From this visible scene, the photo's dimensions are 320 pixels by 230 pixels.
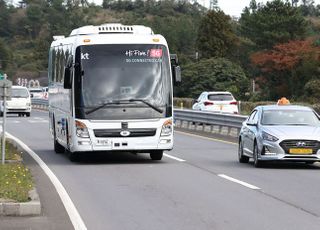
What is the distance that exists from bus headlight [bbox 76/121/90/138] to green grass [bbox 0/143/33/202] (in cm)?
222

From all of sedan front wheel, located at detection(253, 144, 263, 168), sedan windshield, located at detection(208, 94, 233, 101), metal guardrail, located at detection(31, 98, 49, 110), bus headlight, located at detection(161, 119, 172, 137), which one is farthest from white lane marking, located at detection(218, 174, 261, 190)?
metal guardrail, located at detection(31, 98, 49, 110)

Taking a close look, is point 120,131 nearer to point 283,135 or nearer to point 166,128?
point 166,128

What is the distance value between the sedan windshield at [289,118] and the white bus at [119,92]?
2.27 meters

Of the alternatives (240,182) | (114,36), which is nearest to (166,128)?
(114,36)

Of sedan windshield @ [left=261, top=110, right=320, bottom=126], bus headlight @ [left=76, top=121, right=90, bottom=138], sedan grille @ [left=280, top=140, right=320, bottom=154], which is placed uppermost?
sedan windshield @ [left=261, top=110, right=320, bottom=126]

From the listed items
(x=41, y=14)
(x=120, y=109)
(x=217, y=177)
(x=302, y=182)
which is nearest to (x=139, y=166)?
(x=120, y=109)

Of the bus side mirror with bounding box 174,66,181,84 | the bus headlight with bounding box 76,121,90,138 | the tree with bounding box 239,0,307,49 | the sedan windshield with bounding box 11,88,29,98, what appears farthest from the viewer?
the tree with bounding box 239,0,307,49

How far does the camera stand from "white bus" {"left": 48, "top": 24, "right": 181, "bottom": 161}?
1981 centimetres

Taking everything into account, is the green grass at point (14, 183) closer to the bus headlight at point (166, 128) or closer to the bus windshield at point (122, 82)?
the bus windshield at point (122, 82)

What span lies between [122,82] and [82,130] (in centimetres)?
146

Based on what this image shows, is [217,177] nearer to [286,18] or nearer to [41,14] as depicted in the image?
[286,18]

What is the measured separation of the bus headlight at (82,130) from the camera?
19781 mm

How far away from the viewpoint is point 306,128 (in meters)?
19.1

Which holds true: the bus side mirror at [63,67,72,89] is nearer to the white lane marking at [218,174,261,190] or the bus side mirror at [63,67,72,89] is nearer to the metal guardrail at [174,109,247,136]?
the white lane marking at [218,174,261,190]
